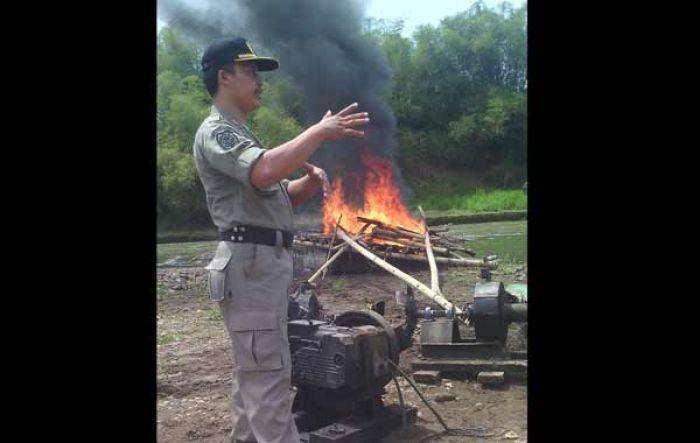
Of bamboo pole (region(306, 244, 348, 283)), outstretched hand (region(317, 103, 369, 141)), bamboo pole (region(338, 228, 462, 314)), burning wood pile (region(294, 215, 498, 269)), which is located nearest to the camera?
outstretched hand (region(317, 103, 369, 141))

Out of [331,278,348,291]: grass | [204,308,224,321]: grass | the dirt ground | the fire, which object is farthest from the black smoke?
[204,308,224,321]: grass

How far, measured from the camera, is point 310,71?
6.88m

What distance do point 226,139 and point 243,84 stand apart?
13.2 inches

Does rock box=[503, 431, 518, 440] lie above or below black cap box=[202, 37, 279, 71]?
below

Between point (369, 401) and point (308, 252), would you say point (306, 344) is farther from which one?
point (308, 252)

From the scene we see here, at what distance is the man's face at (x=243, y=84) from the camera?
117 inches

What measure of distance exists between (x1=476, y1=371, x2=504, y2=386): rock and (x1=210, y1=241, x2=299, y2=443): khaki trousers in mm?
1774

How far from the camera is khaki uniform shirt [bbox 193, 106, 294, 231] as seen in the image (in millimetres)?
2760

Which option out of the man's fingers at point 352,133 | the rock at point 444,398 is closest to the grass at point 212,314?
the rock at point 444,398

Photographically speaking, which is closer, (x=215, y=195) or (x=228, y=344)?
(x=215, y=195)

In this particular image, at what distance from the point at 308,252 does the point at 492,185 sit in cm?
257

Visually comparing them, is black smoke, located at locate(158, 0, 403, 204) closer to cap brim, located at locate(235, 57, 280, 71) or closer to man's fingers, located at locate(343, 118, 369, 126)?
cap brim, located at locate(235, 57, 280, 71)

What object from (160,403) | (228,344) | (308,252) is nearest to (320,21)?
(308,252)
